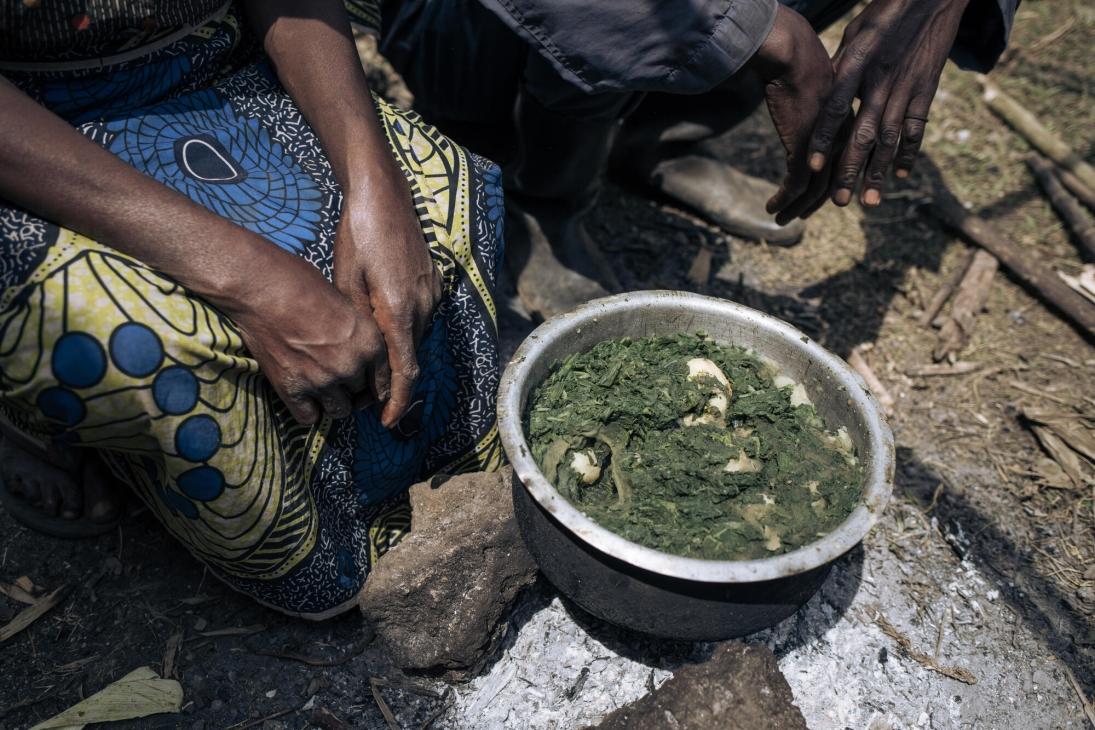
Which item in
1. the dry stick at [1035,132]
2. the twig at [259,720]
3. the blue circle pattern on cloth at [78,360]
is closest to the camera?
the blue circle pattern on cloth at [78,360]

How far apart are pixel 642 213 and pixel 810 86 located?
1.83 metres

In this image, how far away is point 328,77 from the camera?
2141 millimetres

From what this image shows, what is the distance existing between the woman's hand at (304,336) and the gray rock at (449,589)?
470 millimetres

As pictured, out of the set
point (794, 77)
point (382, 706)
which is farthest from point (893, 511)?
point (382, 706)

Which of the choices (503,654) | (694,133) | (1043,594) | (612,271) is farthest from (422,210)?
(1043,594)

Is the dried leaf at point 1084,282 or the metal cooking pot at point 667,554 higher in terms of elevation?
the metal cooking pot at point 667,554

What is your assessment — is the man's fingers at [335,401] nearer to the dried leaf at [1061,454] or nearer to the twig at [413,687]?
the twig at [413,687]

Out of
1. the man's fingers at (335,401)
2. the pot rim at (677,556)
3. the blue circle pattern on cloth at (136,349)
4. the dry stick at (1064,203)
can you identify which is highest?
the blue circle pattern on cloth at (136,349)

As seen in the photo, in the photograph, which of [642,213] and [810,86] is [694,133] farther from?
[810,86]

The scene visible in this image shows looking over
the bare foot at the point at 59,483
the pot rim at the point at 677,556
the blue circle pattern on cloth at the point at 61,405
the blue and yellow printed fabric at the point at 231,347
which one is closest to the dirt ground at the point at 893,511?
the bare foot at the point at 59,483

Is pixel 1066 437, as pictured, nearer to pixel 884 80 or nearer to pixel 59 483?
pixel 884 80

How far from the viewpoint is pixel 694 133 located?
3662mm

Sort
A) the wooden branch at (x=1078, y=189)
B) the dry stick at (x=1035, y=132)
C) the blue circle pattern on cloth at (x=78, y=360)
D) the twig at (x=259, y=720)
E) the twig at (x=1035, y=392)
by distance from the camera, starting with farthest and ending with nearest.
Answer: the dry stick at (x=1035, y=132) → the wooden branch at (x=1078, y=189) → the twig at (x=1035, y=392) → the twig at (x=259, y=720) → the blue circle pattern on cloth at (x=78, y=360)

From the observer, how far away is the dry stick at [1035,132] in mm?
4156
